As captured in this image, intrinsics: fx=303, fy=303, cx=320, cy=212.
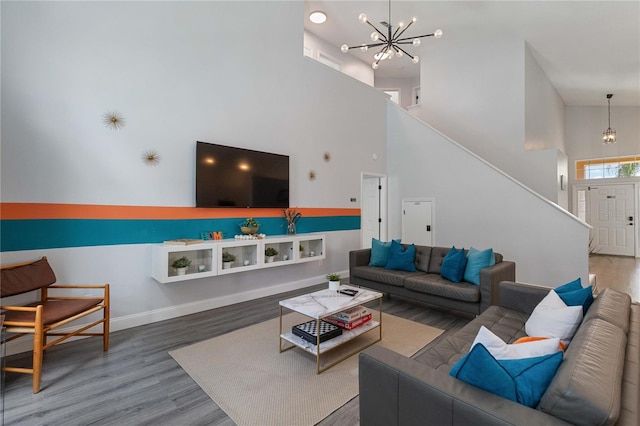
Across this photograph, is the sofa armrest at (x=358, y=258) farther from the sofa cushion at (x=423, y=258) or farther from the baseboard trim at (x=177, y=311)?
the baseboard trim at (x=177, y=311)

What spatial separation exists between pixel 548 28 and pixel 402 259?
5.37 meters

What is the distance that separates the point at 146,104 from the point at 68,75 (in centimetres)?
71

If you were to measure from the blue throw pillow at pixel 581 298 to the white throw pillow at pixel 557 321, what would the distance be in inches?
2.9

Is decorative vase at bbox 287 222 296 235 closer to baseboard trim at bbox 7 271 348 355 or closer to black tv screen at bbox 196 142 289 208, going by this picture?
black tv screen at bbox 196 142 289 208

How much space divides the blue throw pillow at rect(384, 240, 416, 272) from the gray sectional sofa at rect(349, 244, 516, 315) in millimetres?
85

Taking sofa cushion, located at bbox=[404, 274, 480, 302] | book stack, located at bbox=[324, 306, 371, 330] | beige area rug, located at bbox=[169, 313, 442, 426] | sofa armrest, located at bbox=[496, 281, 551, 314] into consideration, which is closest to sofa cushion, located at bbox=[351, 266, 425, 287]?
sofa cushion, located at bbox=[404, 274, 480, 302]

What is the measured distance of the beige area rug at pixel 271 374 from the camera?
2057 millimetres

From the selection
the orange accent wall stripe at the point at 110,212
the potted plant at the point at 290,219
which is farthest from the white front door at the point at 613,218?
the orange accent wall stripe at the point at 110,212

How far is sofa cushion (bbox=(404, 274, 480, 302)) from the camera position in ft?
11.2

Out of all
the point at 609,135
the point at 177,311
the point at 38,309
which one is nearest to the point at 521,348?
the point at 38,309

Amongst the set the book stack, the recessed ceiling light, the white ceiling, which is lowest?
the book stack

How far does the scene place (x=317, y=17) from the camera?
6.35m

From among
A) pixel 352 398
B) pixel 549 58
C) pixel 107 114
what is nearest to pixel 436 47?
pixel 549 58

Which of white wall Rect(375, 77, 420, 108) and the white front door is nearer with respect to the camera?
the white front door
